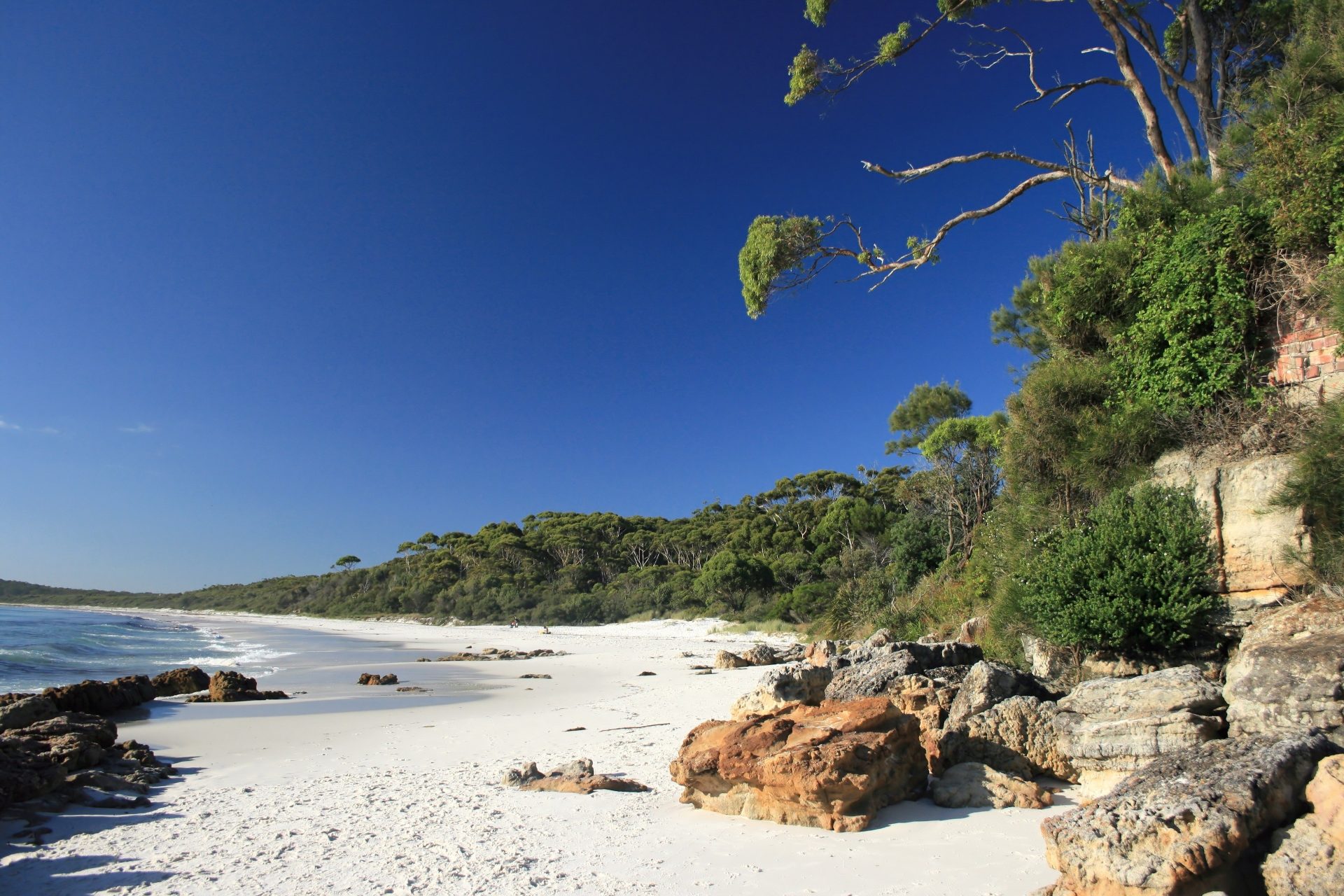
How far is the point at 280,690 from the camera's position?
14.6 meters

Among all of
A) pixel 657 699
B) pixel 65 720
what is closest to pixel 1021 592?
pixel 657 699

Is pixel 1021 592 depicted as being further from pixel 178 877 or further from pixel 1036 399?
pixel 178 877

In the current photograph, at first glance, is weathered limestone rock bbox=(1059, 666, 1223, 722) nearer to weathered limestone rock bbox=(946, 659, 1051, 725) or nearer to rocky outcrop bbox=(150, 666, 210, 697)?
weathered limestone rock bbox=(946, 659, 1051, 725)

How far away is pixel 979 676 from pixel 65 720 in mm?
10518

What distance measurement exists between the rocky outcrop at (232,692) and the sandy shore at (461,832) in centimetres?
277

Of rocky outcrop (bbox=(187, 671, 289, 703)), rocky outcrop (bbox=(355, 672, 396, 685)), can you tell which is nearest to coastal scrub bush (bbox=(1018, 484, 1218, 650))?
rocky outcrop (bbox=(187, 671, 289, 703))

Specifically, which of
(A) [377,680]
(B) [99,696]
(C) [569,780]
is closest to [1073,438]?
(C) [569,780]

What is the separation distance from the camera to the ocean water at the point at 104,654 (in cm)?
1798

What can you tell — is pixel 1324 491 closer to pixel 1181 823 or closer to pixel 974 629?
pixel 974 629

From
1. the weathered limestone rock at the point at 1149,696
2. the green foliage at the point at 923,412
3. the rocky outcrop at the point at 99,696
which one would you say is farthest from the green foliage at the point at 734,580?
the weathered limestone rock at the point at 1149,696

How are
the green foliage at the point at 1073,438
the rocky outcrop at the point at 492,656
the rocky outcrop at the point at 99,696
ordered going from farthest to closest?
the rocky outcrop at the point at 492,656 < the rocky outcrop at the point at 99,696 < the green foliage at the point at 1073,438

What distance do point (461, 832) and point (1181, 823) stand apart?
15.0 feet

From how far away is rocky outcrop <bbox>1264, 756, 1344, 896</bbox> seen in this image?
315cm

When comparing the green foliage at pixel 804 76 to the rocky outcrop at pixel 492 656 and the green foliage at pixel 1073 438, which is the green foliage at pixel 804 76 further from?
the rocky outcrop at pixel 492 656
